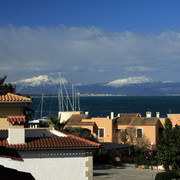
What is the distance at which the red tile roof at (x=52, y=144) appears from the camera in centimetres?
1778

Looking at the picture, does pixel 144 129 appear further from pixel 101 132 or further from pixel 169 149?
pixel 169 149

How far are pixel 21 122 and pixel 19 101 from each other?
6054 millimetres

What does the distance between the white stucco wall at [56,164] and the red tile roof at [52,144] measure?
284 millimetres

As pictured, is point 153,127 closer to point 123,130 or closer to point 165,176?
point 123,130

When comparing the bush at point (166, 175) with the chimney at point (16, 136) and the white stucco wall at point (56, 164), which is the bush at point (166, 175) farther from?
the chimney at point (16, 136)

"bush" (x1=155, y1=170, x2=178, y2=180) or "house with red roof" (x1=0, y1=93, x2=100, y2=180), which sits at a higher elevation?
"house with red roof" (x1=0, y1=93, x2=100, y2=180)

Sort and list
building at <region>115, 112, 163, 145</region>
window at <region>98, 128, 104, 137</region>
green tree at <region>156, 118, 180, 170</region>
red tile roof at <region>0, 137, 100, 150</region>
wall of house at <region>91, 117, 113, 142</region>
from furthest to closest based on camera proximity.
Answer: window at <region>98, 128, 104, 137</region> → wall of house at <region>91, 117, 113, 142</region> → building at <region>115, 112, 163, 145</region> → green tree at <region>156, 118, 180, 170</region> → red tile roof at <region>0, 137, 100, 150</region>

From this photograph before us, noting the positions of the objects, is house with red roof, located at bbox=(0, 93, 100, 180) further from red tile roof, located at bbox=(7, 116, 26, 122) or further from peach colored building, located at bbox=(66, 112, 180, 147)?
peach colored building, located at bbox=(66, 112, 180, 147)

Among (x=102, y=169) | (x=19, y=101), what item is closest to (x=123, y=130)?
(x=102, y=169)

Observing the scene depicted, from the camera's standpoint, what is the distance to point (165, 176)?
28.8m

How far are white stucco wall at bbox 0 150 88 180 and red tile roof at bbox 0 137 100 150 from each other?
28cm

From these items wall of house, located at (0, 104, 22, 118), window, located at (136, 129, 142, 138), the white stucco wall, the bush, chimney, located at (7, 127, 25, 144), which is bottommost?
the bush

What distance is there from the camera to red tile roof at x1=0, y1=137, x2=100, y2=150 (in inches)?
700

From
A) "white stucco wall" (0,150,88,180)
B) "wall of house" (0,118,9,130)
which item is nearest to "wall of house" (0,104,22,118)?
"wall of house" (0,118,9,130)
